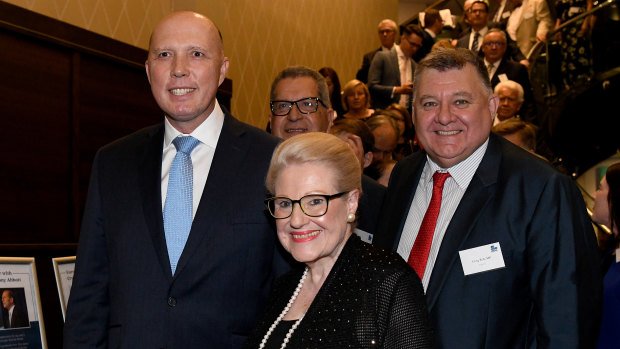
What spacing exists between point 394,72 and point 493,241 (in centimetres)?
624

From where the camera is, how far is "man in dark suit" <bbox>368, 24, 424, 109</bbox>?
7898mm

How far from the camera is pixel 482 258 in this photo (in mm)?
2107

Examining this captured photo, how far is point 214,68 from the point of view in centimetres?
232

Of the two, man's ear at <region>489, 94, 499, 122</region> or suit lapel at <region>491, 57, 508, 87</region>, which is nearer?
man's ear at <region>489, 94, 499, 122</region>

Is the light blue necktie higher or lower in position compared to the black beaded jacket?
higher

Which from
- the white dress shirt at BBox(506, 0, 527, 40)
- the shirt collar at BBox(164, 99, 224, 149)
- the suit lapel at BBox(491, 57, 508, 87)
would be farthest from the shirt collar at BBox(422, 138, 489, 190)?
the white dress shirt at BBox(506, 0, 527, 40)

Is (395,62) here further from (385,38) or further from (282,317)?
(282,317)

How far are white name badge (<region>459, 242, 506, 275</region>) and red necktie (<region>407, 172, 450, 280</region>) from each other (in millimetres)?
164

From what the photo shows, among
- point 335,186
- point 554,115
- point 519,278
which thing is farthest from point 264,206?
point 554,115

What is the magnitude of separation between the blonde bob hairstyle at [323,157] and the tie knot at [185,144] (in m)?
0.40

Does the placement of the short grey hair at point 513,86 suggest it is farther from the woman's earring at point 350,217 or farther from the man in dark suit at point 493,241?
the woman's earring at point 350,217

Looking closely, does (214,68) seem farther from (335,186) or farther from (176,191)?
(335,186)

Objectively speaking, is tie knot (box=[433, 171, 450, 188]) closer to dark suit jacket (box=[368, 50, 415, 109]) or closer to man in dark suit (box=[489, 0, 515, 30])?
dark suit jacket (box=[368, 50, 415, 109])

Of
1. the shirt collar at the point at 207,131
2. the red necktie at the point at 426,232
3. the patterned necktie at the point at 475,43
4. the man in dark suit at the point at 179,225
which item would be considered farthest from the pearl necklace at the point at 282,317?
the patterned necktie at the point at 475,43
